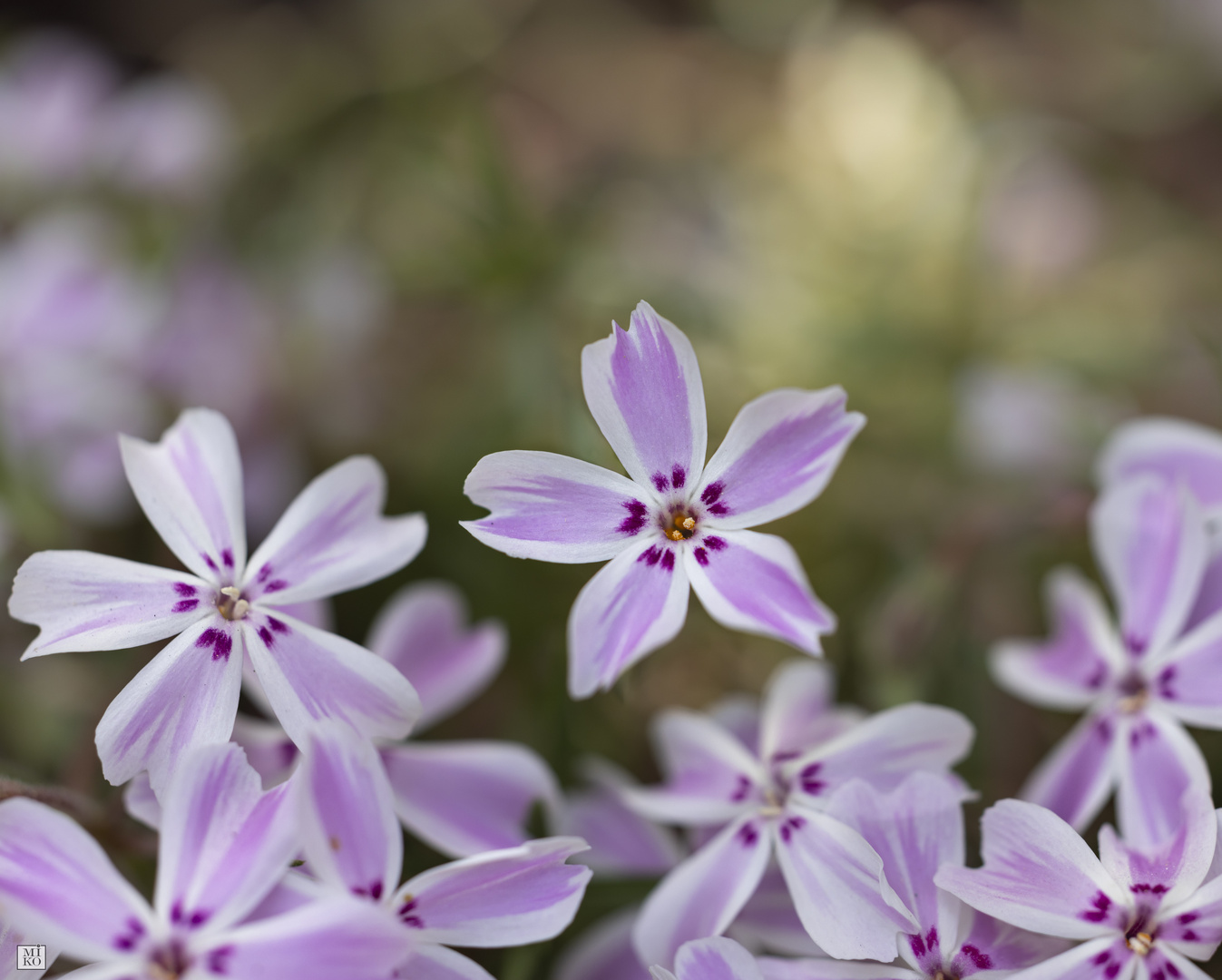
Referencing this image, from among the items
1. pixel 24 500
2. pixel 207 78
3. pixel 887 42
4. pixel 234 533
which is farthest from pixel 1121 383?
pixel 207 78

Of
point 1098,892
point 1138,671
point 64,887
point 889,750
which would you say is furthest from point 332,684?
point 1138,671

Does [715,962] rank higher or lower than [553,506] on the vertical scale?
lower

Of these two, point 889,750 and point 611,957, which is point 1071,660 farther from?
point 611,957

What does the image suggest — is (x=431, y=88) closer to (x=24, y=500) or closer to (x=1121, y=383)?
(x=24, y=500)

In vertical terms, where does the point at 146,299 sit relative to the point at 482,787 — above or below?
above

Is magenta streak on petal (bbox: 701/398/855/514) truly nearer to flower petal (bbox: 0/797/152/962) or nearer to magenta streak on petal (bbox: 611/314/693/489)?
magenta streak on petal (bbox: 611/314/693/489)
